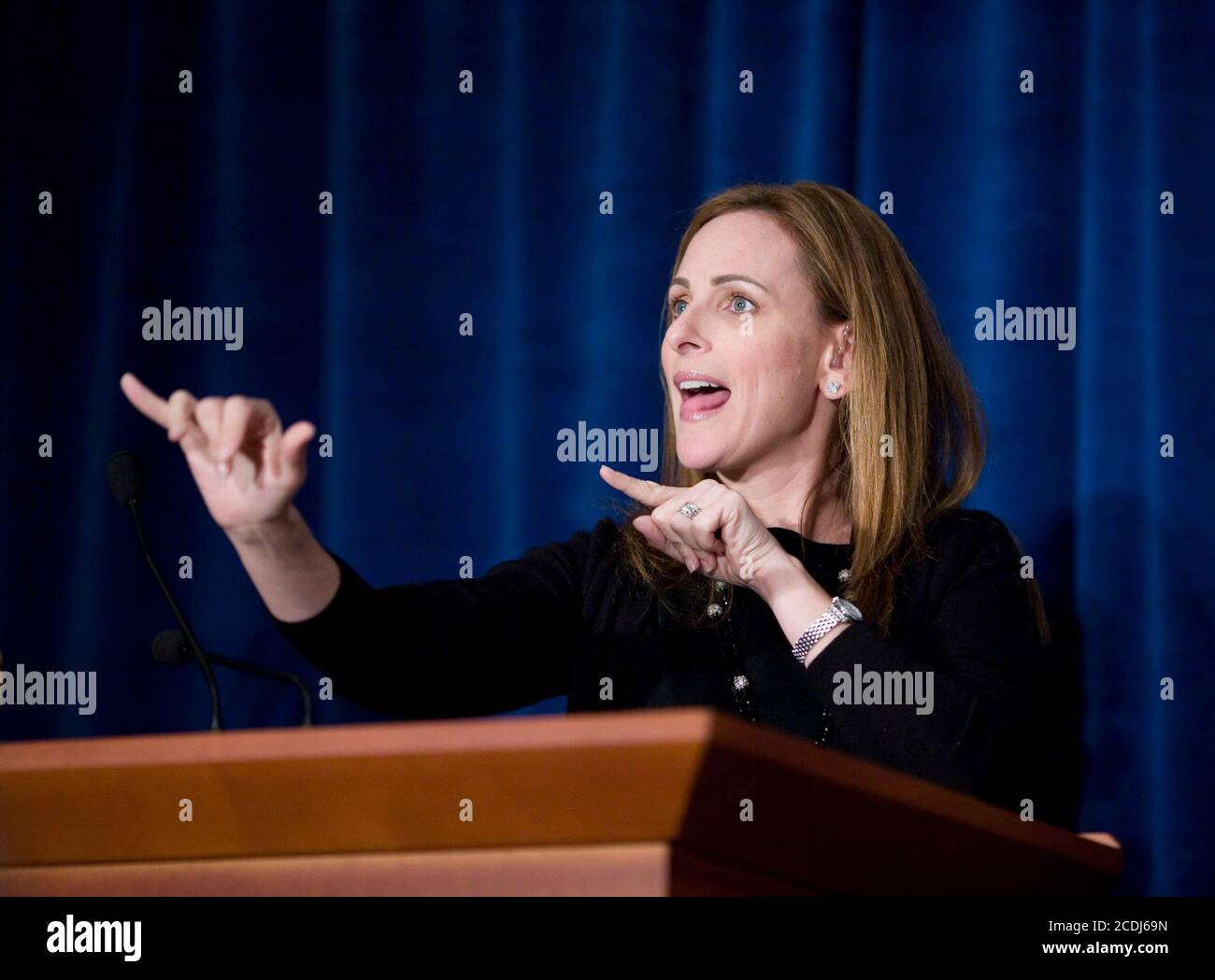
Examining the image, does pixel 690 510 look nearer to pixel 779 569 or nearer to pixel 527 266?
pixel 779 569

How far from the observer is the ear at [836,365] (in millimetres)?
2074

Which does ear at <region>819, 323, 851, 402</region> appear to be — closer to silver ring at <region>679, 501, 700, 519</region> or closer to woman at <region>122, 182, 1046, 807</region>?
woman at <region>122, 182, 1046, 807</region>

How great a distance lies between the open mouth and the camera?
1994mm

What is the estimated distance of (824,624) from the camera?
1.64 metres

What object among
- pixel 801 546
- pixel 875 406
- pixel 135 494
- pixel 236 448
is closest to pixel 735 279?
pixel 875 406

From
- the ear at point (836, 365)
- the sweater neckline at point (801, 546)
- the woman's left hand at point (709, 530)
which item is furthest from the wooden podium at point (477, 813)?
the ear at point (836, 365)

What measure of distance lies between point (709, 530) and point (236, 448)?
562 mm

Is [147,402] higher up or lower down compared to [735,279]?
lower down

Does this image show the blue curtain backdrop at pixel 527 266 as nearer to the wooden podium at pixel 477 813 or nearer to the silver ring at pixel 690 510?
the silver ring at pixel 690 510

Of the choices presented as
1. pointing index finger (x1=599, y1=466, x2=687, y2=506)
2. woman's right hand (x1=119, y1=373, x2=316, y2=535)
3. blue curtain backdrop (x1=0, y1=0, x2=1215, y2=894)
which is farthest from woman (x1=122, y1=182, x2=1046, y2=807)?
blue curtain backdrop (x1=0, y1=0, x2=1215, y2=894)

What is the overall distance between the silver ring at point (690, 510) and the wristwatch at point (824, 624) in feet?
0.61

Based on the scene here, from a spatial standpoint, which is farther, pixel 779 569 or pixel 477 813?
pixel 779 569

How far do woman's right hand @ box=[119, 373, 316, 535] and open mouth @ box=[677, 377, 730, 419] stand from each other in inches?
32.3
